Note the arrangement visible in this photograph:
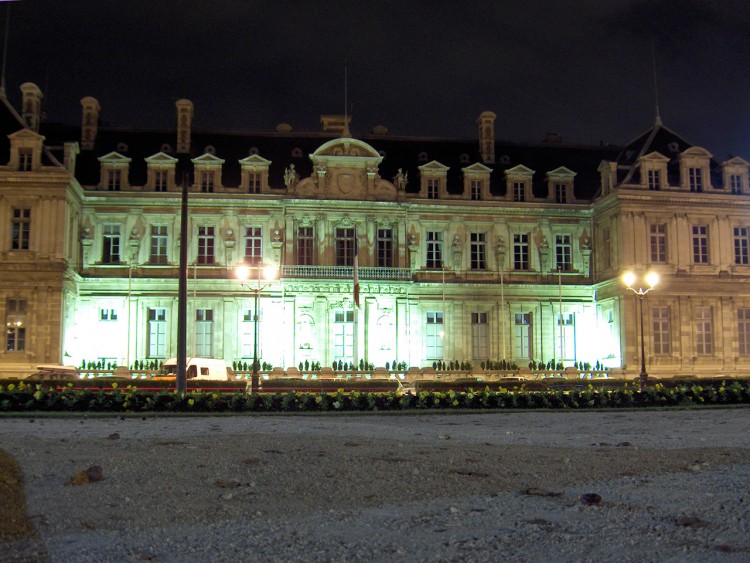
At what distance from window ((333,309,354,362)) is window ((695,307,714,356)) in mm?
15924

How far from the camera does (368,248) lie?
41781 mm

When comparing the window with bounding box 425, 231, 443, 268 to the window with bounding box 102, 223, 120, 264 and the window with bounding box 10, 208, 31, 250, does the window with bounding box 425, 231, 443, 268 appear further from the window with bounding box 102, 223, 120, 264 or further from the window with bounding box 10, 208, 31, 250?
the window with bounding box 10, 208, 31, 250

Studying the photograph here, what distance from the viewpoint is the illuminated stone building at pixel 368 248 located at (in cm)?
→ 4019

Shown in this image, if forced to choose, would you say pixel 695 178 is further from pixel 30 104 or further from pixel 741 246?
pixel 30 104

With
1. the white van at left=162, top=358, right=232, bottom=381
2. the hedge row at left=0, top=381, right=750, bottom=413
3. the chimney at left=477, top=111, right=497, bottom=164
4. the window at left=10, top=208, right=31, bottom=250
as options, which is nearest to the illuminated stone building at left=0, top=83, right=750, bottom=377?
the window at left=10, top=208, right=31, bottom=250

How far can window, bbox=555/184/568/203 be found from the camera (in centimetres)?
4431

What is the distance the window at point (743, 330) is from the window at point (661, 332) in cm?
355

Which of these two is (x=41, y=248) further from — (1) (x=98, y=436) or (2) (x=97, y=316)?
(1) (x=98, y=436)

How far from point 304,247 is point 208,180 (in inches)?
218

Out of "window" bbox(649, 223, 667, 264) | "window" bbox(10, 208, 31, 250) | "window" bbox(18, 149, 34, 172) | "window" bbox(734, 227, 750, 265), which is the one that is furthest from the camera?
"window" bbox(734, 227, 750, 265)

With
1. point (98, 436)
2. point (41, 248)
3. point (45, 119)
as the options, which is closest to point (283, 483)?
point (98, 436)

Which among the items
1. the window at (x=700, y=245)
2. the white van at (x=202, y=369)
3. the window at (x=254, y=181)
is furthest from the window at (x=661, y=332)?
the white van at (x=202, y=369)

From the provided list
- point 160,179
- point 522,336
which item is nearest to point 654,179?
point 522,336

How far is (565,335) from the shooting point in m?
43.1
